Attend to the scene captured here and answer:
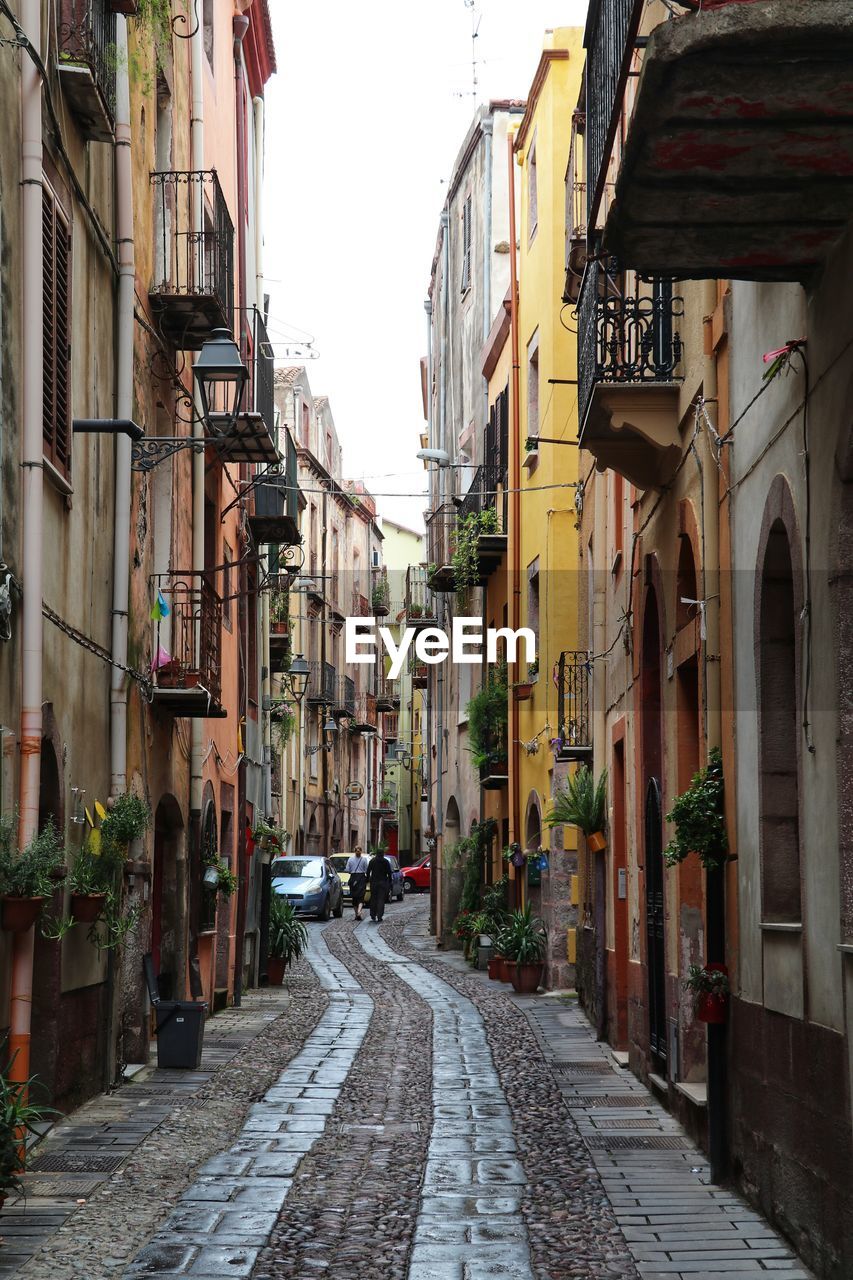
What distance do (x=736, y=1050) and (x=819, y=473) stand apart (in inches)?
134

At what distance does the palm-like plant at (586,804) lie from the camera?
56.9ft

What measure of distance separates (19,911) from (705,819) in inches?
146

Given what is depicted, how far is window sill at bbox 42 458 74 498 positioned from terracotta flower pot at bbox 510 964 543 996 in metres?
11.5

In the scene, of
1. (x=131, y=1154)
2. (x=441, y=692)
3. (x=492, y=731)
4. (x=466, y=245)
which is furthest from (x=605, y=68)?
(x=441, y=692)

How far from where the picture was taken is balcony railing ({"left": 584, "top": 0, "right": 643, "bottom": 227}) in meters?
10.2

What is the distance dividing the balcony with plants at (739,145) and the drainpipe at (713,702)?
8.60ft

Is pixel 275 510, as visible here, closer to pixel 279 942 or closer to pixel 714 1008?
pixel 279 942

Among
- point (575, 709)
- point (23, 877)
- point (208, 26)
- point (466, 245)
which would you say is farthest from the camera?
point (466, 245)

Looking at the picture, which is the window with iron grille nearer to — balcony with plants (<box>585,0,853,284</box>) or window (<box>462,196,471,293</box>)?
balcony with plants (<box>585,0,853,284</box>)

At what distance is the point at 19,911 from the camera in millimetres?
9281

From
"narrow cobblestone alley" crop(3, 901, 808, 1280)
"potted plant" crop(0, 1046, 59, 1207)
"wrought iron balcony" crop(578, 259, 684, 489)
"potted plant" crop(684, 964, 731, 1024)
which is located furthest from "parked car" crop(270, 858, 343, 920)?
"potted plant" crop(0, 1046, 59, 1207)

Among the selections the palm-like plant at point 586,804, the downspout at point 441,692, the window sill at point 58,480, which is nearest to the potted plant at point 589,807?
the palm-like plant at point 586,804

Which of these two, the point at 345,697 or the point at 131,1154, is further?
the point at 345,697

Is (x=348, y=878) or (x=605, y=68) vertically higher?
(x=605, y=68)
